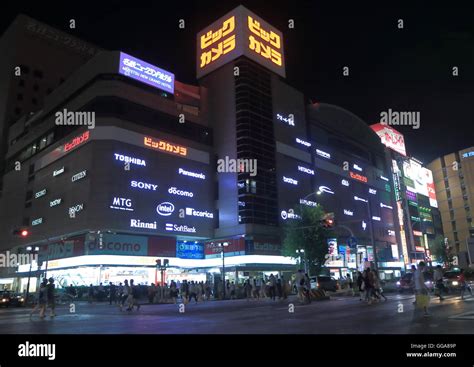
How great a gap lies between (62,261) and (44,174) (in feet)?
44.6

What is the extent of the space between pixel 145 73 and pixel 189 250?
23474 millimetres

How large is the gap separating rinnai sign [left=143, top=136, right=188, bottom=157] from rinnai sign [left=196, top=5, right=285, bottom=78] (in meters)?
15.6

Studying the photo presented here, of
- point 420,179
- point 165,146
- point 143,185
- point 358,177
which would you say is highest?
point 420,179

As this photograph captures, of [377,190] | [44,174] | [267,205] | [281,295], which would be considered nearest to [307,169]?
[267,205]

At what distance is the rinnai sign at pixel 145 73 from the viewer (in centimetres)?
4981

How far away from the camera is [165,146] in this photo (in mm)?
50438

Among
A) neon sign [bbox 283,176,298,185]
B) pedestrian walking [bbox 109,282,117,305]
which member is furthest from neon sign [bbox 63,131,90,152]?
neon sign [bbox 283,176,298,185]

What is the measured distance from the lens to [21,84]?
82.2m

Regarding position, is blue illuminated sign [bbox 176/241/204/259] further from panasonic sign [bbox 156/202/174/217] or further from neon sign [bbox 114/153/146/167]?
neon sign [bbox 114/153/146/167]

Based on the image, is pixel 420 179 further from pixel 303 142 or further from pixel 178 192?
pixel 178 192

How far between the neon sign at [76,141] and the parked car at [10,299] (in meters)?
18.8

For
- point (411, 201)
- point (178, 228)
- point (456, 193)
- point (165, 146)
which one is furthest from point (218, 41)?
point (456, 193)

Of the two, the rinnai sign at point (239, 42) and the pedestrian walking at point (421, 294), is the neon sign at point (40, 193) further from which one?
the pedestrian walking at point (421, 294)
